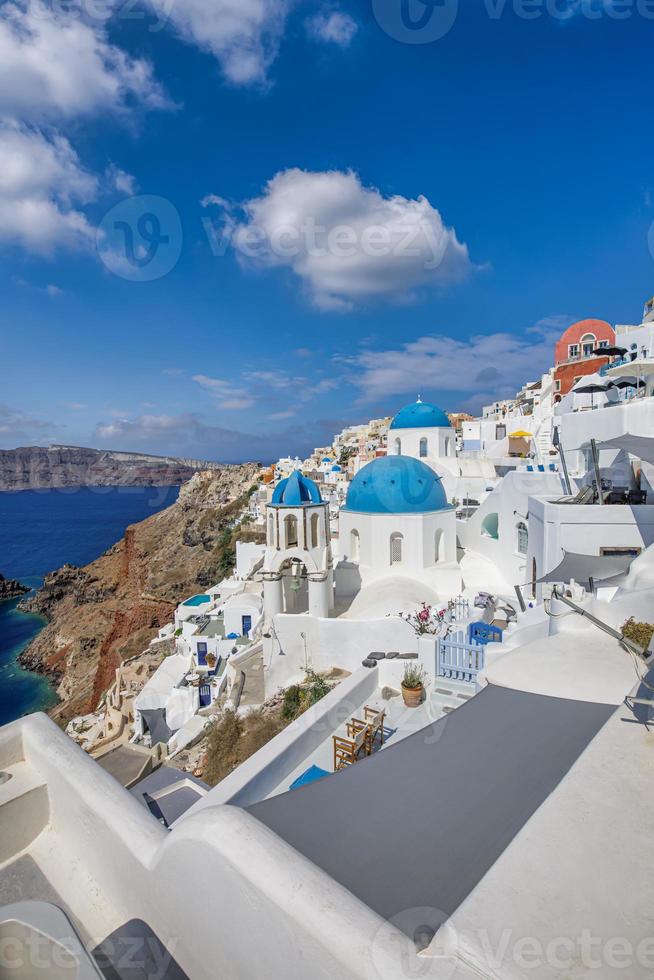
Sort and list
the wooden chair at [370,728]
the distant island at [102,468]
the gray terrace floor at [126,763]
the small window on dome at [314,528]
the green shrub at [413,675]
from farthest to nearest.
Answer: the distant island at [102,468], the small window on dome at [314,528], the gray terrace floor at [126,763], the green shrub at [413,675], the wooden chair at [370,728]

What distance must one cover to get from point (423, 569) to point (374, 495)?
2.87 metres

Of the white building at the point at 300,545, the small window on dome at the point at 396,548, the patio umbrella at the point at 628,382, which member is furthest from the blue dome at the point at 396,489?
the patio umbrella at the point at 628,382

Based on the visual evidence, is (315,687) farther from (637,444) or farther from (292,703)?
(637,444)

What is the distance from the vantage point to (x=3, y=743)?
10.2 feet

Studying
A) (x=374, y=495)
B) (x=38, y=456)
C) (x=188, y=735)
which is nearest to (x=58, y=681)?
(x=188, y=735)

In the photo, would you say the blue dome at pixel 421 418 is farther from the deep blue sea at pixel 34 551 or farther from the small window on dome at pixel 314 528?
the deep blue sea at pixel 34 551

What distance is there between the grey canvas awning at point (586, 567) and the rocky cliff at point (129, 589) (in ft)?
91.3

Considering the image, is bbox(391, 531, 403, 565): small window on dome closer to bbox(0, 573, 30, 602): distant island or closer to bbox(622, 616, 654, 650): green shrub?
bbox(622, 616, 654, 650): green shrub

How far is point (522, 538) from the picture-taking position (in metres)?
16.0

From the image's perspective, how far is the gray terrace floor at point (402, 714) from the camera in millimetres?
7605

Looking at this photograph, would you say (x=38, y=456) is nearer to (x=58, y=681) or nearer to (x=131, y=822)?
(x=58, y=681)

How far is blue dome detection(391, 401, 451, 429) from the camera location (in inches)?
A: 1056

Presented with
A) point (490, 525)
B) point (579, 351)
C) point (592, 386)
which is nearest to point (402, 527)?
point (490, 525)

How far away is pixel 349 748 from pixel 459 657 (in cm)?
317
